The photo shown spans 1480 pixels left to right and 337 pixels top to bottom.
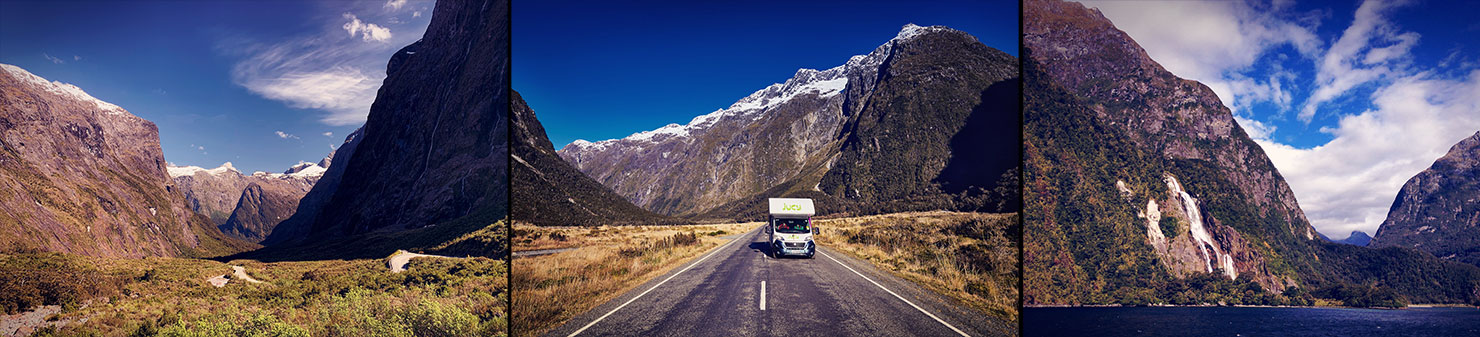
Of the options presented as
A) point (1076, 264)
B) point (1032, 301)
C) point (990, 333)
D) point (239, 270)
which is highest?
point (990, 333)

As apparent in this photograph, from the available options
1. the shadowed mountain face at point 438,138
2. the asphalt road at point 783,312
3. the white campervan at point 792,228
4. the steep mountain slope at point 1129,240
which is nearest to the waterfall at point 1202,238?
the steep mountain slope at point 1129,240

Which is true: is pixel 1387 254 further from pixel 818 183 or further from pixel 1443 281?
pixel 818 183

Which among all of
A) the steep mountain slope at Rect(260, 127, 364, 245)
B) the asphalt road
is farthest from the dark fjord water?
the steep mountain slope at Rect(260, 127, 364, 245)

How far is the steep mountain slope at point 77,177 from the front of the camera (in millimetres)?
40344

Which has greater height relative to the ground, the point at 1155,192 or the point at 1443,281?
the point at 1155,192

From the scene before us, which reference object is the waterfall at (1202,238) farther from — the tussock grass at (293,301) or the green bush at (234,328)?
the green bush at (234,328)

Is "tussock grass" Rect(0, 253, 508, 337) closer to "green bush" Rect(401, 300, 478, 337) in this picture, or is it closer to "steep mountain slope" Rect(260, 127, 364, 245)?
"green bush" Rect(401, 300, 478, 337)

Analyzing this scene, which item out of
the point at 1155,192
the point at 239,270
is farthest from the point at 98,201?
the point at 1155,192

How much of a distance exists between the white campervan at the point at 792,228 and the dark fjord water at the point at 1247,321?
123 metres

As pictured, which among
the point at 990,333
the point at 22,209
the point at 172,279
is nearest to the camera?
the point at 990,333

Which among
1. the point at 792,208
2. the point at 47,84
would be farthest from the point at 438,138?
the point at 792,208

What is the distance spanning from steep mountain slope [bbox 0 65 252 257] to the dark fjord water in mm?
151229

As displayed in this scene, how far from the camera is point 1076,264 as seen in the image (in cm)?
16025

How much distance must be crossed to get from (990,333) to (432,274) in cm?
2567
